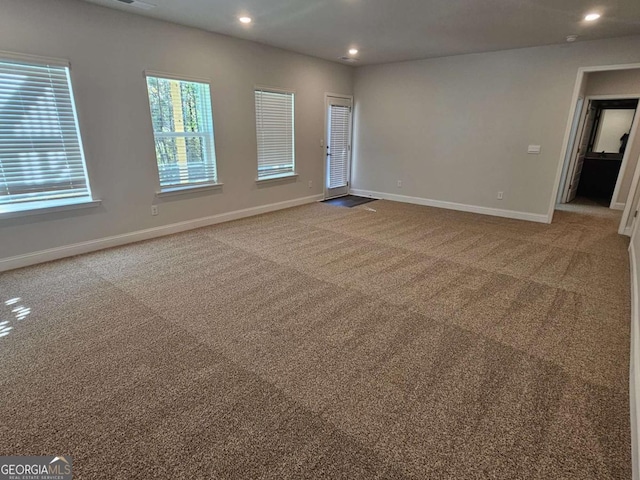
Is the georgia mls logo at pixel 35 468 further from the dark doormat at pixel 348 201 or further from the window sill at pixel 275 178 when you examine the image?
A: the dark doormat at pixel 348 201

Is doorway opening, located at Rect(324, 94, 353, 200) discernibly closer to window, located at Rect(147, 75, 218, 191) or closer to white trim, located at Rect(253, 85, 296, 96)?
white trim, located at Rect(253, 85, 296, 96)

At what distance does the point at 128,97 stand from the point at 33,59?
2.78 ft

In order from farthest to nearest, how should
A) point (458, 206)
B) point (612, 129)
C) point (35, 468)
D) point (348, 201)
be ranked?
point (612, 129) → point (348, 201) → point (458, 206) → point (35, 468)

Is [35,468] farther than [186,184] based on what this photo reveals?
No

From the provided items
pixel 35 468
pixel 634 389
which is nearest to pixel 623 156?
pixel 634 389

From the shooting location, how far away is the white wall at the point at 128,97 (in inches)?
128

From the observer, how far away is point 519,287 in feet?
10.2

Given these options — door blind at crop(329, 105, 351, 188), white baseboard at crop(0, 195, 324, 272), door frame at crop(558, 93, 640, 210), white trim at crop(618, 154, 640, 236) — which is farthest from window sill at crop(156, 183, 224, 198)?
door frame at crop(558, 93, 640, 210)

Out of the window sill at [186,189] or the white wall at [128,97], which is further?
the window sill at [186,189]

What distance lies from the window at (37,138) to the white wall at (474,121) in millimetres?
5074

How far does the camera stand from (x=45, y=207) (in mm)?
3410

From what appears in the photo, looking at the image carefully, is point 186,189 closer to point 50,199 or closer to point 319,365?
point 50,199

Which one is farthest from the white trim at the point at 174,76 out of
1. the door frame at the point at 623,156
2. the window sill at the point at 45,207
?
the door frame at the point at 623,156

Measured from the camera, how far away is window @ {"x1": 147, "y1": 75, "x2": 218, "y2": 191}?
415cm
